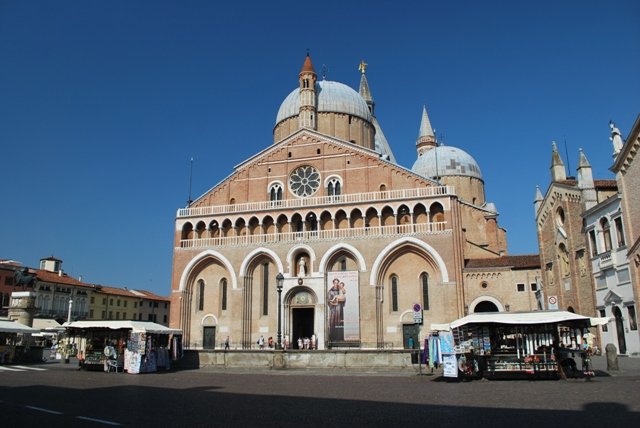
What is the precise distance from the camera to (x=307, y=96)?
143 ft

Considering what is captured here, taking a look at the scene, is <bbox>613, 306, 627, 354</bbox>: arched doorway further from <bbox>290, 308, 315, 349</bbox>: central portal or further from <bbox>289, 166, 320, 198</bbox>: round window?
<bbox>289, 166, 320, 198</bbox>: round window

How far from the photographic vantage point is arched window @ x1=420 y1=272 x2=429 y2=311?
33.9 metres

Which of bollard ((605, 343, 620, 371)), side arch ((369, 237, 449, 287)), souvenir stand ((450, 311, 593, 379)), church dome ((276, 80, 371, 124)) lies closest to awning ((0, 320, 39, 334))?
side arch ((369, 237, 449, 287))

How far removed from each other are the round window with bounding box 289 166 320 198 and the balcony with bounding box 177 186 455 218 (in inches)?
44.6

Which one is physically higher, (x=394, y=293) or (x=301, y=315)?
(x=394, y=293)

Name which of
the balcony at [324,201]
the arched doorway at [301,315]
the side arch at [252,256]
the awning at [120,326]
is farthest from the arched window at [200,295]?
the awning at [120,326]

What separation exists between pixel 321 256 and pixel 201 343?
10780mm

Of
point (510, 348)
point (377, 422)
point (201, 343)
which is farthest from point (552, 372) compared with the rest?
point (201, 343)


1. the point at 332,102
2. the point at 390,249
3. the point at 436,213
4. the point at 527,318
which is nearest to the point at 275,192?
the point at 390,249

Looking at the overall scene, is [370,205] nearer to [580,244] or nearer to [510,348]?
[580,244]

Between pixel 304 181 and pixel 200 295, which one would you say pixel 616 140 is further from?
pixel 200 295

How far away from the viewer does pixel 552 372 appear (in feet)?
54.7

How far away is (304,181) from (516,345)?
23323 millimetres

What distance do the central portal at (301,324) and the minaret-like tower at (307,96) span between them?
14826 millimetres
